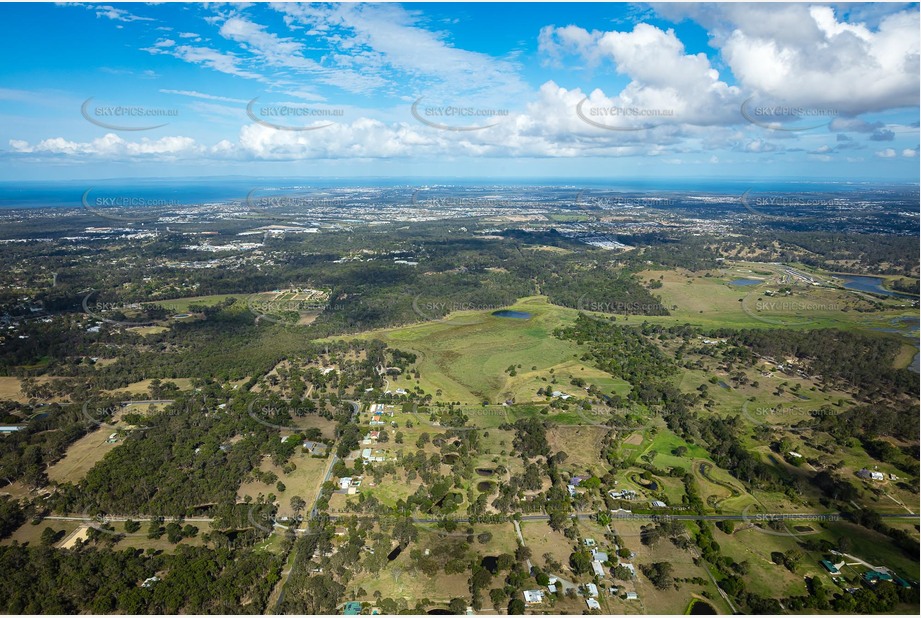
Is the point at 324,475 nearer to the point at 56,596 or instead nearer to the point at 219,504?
the point at 219,504

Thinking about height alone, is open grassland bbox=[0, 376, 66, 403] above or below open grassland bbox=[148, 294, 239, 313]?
below

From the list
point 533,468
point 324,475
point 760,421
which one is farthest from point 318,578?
point 760,421
